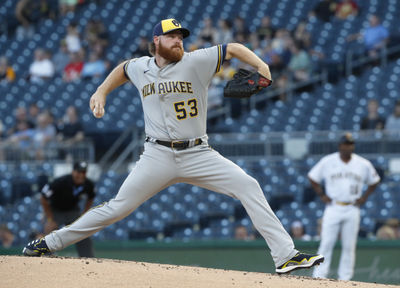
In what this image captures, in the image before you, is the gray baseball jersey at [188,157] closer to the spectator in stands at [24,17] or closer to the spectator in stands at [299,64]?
the spectator in stands at [299,64]

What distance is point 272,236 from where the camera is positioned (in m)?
5.39

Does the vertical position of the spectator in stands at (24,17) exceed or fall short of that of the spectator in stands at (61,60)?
it exceeds it

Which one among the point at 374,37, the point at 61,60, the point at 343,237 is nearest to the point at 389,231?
the point at 343,237

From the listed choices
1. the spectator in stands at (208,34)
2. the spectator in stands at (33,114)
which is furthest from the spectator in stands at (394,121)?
the spectator in stands at (33,114)

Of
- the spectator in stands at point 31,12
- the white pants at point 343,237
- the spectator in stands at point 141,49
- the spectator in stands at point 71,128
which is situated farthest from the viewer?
the spectator in stands at point 31,12

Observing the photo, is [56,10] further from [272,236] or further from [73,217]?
[272,236]

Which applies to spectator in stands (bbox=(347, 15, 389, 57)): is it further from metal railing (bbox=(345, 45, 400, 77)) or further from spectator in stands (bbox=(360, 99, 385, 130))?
spectator in stands (bbox=(360, 99, 385, 130))

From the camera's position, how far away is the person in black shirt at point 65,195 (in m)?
8.20

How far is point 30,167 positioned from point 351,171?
5.55 m

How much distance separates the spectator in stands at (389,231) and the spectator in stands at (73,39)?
26.4 feet

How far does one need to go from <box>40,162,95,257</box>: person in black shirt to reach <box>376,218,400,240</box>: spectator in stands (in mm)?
4197

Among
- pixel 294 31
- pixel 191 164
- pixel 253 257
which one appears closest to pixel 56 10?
pixel 294 31

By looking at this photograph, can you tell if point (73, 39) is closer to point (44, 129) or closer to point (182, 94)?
point (44, 129)

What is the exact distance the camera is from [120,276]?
17.1 feet
